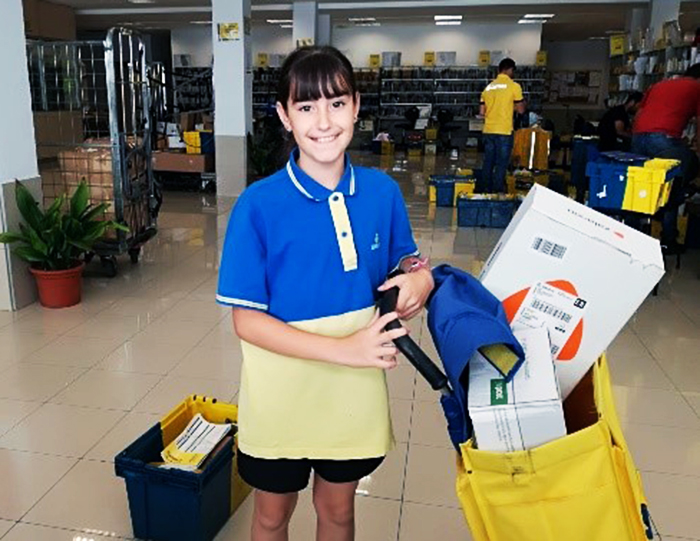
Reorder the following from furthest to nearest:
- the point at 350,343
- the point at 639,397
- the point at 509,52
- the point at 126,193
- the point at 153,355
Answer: the point at 509,52 < the point at 126,193 < the point at 153,355 < the point at 639,397 < the point at 350,343

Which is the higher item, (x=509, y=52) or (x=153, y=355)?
(x=509, y=52)

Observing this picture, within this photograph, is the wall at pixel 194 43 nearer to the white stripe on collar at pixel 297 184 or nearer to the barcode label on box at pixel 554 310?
the white stripe on collar at pixel 297 184

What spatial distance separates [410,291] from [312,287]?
0.19 meters

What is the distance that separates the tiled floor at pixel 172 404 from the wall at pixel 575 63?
14.4 m

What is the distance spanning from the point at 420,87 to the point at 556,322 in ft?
50.6

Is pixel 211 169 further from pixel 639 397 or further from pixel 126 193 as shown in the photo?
pixel 639 397

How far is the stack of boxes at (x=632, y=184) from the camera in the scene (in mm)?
4363

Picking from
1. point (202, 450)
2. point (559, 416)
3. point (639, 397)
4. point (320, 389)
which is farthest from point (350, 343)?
point (639, 397)

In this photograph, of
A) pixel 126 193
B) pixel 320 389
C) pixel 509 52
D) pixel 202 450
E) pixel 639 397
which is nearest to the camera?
pixel 320 389

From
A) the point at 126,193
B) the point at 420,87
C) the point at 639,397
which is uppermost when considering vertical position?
the point at 420,87

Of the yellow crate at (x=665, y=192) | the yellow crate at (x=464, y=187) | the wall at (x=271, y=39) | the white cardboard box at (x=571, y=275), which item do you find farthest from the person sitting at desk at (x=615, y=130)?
the wall at (x=271, y=39)

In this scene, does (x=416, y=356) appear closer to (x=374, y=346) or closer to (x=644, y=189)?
(x=374, y=346)

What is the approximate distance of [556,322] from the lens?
129 centimetres

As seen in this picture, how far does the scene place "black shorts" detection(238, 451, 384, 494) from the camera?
1.36 metres
